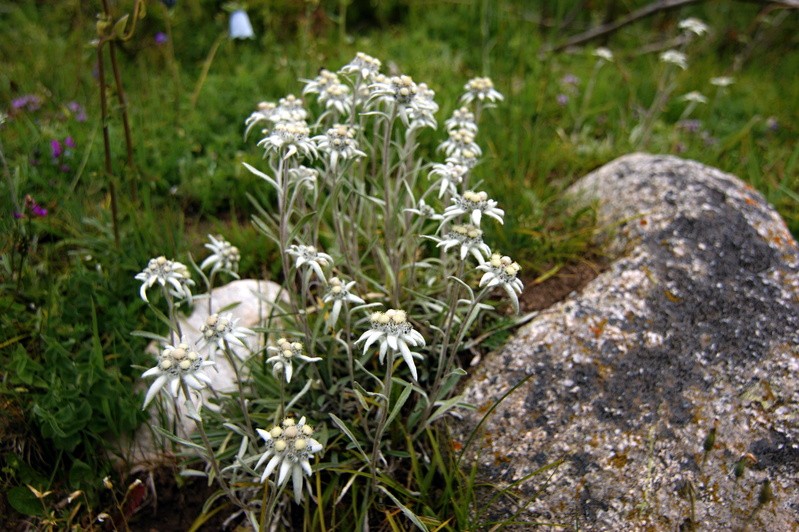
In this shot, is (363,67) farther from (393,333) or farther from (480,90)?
(393,333)

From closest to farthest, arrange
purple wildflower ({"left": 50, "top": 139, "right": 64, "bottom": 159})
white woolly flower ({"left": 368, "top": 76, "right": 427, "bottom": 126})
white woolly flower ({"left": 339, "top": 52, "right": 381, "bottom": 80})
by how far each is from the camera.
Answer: white woolly flower ({"left": 368, "top": 76, "right": 427, "bottom": 126}) → white woolly flower ({"left": 339, "top": 52, "right": 381, "bottom": 80}) → purple wildflower ({"left": 50, "top": 139, "right": 64, "bottom": 159})

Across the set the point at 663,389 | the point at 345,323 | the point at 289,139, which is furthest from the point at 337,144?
the point at 663,389

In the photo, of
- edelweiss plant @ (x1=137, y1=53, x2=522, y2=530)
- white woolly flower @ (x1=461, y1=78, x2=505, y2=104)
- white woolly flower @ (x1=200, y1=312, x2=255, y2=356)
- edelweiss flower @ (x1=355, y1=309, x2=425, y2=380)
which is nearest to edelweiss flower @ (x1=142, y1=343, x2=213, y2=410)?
edelweiss plant @ (x1=137, y1=53, x2=522, y2=530)

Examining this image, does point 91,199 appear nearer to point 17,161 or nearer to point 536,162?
point 17,161

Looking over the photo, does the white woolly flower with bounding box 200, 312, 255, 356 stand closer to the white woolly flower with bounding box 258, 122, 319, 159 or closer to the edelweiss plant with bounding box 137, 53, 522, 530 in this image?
the edelweiss plant with bounding box 137, 53, 522, 530

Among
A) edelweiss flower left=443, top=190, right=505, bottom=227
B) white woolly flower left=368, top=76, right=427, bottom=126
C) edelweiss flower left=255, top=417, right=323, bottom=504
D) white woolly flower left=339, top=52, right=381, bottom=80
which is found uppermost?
white woolly flower left=339, top=52, right=381, bottom=80

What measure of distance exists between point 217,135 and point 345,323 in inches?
85.8

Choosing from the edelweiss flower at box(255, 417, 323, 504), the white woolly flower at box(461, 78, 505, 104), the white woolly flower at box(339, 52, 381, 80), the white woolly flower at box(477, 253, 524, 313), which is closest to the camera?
the edelweiss flower at box(255, 417, 323, 504)

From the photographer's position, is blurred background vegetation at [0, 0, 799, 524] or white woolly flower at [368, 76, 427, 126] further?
blurred background vegetation at [0, 0, 799, 524]

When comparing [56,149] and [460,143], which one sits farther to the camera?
[56,149]

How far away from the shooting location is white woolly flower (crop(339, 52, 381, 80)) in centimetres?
260

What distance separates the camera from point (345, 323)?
9.15ft

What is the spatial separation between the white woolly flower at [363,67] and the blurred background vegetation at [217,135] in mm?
1055

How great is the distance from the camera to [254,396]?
2840 mm
